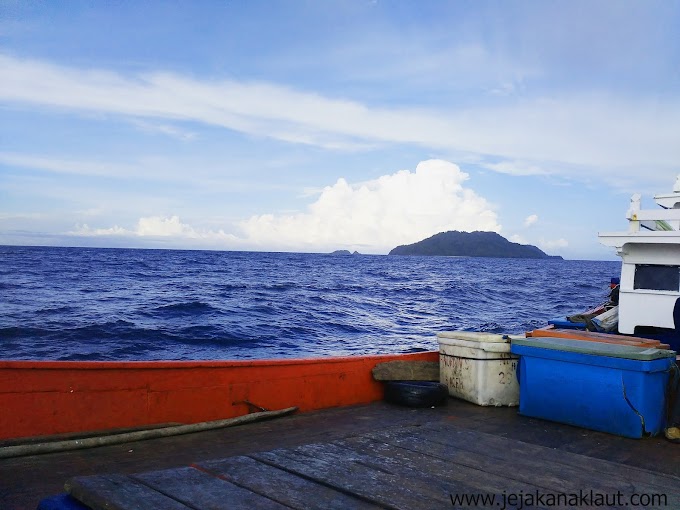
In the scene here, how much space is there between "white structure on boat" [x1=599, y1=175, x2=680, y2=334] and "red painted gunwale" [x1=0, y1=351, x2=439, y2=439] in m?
4.90

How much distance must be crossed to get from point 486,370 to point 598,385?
1365mm

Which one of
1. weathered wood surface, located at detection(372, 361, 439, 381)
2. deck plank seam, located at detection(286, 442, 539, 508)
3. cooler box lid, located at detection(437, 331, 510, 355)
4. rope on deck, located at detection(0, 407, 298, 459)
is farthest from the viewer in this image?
weathered wood surface, located at detection(372, 361, 439, 381)

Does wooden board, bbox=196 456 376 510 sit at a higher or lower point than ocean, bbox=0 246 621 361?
higher

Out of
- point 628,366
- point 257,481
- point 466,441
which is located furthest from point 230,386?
point 628,366

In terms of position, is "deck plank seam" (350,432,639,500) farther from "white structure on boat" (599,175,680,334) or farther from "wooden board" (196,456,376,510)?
"white structure on boat" (599,175,680,334)

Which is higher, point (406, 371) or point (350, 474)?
point (350, 474)

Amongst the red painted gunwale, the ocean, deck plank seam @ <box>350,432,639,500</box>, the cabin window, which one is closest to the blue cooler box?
the red painted gunwale

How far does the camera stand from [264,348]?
63.1 ft

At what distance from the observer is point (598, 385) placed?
569 cm

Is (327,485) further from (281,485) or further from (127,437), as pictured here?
(127,437)

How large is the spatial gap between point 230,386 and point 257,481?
3.18 meters

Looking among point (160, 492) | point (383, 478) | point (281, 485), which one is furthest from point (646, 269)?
point (160, 492)

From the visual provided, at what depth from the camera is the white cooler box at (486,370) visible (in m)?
6.71

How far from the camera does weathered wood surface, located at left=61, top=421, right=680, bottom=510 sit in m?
2.55
